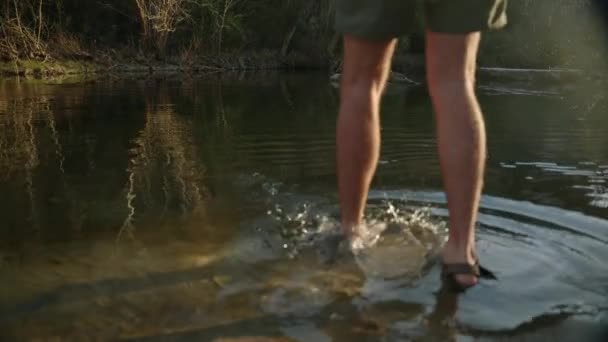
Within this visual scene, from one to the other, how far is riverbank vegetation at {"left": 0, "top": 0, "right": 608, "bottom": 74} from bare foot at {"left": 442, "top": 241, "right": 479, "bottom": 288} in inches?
500

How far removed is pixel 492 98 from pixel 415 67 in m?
8.90

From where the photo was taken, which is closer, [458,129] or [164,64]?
[458,129]

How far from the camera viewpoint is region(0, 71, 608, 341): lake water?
1558 millimetres

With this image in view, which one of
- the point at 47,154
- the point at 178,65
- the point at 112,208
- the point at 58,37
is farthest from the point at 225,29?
the point at 112,208

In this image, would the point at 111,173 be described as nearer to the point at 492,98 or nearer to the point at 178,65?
the point at 492,98

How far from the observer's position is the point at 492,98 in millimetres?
8344

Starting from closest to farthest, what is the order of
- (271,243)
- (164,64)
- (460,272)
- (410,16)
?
1. (460,272)
2. (410,16)
3. (271,243)
4. (164,64)

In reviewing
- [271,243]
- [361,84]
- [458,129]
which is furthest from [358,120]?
[271,243]

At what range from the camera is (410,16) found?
194 cm

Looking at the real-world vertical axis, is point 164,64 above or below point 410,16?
below

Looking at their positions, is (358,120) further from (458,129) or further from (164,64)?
(164,64)

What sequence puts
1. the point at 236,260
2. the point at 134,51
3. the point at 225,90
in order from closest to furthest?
the point at 236,260 → the point at 225,90 → the point at 134,51

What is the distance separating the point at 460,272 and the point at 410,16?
28.8 inches

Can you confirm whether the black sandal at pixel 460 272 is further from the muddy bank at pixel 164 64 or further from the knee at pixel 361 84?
the muddy bank at pixel 164 64
